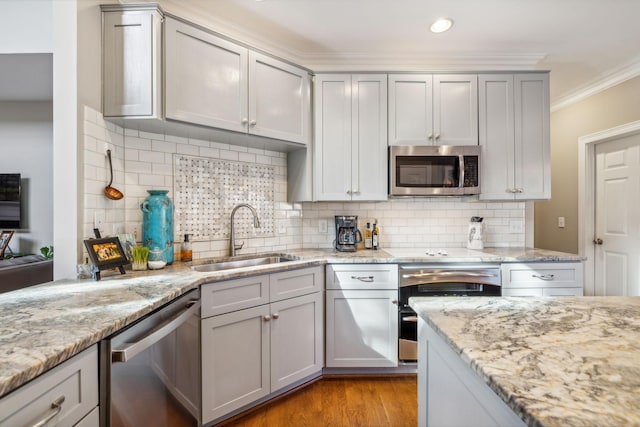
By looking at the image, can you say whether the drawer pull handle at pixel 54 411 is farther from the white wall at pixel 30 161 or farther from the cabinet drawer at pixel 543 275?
the white wall at pixel 30 161

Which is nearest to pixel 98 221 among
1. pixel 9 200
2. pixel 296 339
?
pixel 296 339

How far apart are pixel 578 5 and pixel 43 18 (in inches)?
146

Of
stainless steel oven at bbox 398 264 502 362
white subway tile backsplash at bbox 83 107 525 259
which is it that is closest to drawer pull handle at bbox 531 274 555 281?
stainless steel oven at bbox 398 264 502 362

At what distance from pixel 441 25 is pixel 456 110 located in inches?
25.5

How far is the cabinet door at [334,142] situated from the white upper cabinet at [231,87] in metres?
0.15

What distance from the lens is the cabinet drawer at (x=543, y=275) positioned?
231 centimetres

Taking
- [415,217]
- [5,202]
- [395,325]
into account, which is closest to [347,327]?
[395,325]

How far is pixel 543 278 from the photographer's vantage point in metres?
2.32

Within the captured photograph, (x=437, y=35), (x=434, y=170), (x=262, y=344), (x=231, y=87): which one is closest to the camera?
(x=262, y=344)

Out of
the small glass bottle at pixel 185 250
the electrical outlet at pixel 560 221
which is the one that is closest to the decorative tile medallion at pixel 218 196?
the small glass bottle at pixel 185 250

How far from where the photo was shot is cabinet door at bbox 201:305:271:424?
1673 millimetres

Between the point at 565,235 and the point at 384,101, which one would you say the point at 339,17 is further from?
the point at 565,235

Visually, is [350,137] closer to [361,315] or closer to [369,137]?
[369,137]

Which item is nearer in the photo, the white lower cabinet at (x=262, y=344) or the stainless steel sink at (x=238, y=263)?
the white lower cabinet at (x=262, y=344)
